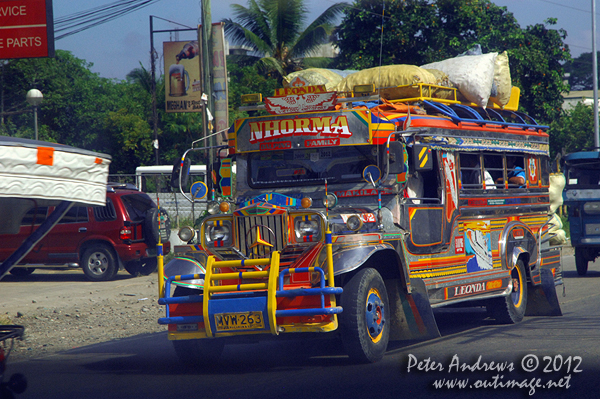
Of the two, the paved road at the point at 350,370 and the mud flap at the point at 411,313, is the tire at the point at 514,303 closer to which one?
the paved road at the point at 350,370

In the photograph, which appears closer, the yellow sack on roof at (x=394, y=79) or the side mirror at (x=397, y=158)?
the side mirror at (x=397, y=158)

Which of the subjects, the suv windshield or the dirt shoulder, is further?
the suv windshield

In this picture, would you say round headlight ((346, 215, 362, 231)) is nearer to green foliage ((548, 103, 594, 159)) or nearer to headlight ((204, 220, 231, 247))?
headlight ((204, 220, 231, 247))

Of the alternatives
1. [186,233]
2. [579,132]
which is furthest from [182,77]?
[579,132]

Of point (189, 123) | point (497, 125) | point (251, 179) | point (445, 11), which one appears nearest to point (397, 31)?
point (445, 11)

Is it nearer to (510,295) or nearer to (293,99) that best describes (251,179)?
(293,99)

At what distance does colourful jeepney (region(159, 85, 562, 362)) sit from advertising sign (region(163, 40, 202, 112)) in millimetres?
13683

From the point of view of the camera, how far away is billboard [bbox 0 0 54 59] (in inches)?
491

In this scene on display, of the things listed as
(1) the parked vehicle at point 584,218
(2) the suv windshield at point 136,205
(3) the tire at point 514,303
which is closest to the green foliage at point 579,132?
(1) the parked vehicle at point 584,218

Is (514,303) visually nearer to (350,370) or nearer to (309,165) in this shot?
(309,165)

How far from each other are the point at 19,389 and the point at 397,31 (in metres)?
21.7

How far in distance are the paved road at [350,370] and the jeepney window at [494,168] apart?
187cm

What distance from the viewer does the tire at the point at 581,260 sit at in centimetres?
1482

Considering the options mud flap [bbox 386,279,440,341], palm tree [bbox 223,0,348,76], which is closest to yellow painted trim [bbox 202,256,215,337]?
mud flap [bbox 386,279,440,341]
